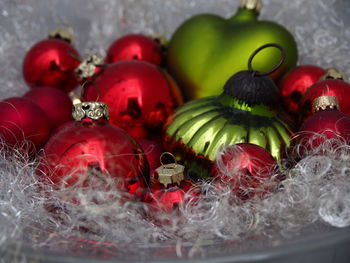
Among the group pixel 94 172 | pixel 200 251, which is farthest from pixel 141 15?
pixel 200 251

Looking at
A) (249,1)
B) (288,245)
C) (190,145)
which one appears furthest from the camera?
(249,1)

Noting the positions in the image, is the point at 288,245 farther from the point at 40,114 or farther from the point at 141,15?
the point at 141,15

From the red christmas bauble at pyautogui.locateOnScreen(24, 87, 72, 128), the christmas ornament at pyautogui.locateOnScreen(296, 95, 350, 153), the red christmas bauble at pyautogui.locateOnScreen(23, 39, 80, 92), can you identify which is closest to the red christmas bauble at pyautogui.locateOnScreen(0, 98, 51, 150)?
the red christmas bauble at pyautogui.locateOnScreen(24, 87, 72, 128)

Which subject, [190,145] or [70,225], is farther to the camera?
[190,145]

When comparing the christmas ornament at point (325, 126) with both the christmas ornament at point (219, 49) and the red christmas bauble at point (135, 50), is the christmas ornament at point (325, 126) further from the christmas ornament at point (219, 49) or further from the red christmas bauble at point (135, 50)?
the red christmas bauble at point (135, 50)

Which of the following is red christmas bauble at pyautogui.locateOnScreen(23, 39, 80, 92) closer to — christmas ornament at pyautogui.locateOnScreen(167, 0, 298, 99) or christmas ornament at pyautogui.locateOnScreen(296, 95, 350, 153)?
christmas ornament at pyautogui.locateOnScreen(167, 0, 298, 99)

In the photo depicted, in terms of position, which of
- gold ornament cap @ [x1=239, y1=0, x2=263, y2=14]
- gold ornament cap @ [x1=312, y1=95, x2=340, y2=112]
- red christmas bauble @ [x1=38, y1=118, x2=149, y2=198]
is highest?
gold ornament cap @ [x1=239, y1=0, x2=263, y2=14]

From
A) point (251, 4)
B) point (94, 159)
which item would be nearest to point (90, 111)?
point (94, 159)
